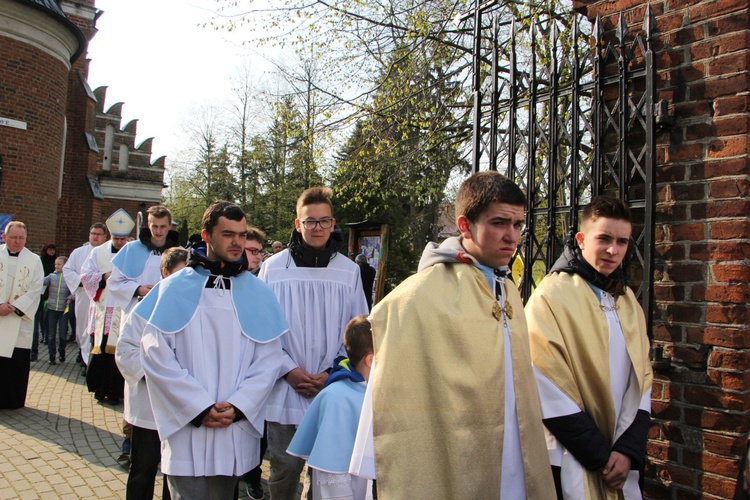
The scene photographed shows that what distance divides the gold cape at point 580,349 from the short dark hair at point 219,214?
1667mm

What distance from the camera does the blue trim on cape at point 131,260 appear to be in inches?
231

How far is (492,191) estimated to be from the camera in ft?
7.45

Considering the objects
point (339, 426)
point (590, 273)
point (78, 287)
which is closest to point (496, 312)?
point (590, 273)

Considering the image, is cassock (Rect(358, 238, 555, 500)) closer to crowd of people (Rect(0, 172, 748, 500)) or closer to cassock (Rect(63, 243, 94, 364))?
crowd of people (Rect(0, 172, 748, 500))

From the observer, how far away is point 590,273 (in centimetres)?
279

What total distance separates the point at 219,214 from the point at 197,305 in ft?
1.70

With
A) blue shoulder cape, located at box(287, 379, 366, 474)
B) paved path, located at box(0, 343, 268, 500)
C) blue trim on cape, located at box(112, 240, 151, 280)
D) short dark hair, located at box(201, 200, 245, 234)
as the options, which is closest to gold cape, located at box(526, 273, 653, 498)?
blue shoulder cape, located at box(287, 379, 366, 474)

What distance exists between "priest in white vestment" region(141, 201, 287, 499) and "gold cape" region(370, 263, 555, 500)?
1162 millimetres

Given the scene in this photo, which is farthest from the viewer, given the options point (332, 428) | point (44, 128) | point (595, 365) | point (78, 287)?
point (44, 128)

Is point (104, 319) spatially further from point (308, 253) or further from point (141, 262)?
point (308, 253)

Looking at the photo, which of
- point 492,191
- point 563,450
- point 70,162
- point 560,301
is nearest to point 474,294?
point 492,191

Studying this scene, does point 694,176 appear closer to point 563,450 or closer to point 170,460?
point 563,450

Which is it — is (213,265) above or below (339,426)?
above

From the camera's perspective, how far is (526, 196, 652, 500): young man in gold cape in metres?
2.49
